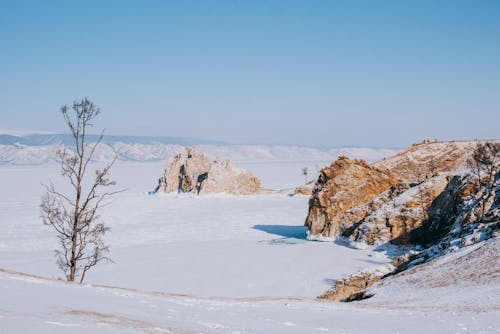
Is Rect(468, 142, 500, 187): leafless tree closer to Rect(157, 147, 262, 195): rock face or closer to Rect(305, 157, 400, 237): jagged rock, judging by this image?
Rect(305, 157, 400, 237): jagged rock

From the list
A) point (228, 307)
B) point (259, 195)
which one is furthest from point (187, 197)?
point (228, 307)

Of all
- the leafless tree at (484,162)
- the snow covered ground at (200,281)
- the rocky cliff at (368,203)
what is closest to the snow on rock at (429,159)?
the snow covered ground at (200,281)

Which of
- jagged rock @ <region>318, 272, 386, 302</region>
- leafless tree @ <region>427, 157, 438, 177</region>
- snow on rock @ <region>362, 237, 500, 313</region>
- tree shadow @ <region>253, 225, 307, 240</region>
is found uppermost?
leafless tree @ <region>427, 157, 438, 177</region>

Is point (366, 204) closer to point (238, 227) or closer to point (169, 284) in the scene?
point (238, 227)

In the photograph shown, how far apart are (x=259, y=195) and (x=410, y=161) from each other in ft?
110

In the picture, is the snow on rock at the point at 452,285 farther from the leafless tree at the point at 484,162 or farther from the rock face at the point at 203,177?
the rock face at the point at 203,177

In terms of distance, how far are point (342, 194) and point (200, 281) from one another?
16.9 meters

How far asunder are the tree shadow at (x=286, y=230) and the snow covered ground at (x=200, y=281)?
10cm

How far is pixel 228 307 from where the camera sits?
11.8m

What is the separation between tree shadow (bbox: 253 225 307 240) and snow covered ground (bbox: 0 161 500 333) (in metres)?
0.10

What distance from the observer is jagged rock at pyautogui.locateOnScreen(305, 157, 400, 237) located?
112 feet

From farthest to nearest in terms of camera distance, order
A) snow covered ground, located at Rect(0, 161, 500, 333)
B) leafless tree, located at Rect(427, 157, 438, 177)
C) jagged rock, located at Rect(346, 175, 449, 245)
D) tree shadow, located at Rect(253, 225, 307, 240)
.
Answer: leafless tree, located at Rect(427, 157, 438, 177)
tree shadow, located at Rect(253, 225, 307, 240)
jagged rock, located at Rect(346, 175, 449, 245)
snow covered ground, located at Rect(0, 161, 500, 333)

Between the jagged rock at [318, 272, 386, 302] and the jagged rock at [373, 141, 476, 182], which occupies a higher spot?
the jagged rock at [373, 141, 476, 182]

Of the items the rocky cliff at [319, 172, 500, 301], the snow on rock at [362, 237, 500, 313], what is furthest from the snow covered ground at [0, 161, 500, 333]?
the rocky cliff at [319, 172, 500, 301]
